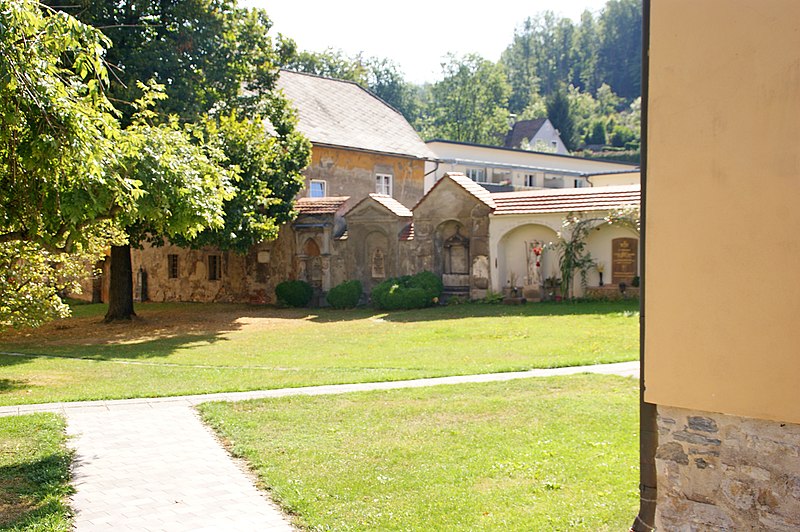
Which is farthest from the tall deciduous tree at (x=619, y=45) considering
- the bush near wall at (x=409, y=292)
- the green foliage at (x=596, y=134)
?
the bush near wall at (x=409, y=292)

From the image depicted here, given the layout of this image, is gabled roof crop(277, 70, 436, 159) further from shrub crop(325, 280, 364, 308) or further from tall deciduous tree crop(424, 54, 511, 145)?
tall deciduous tree crop(424, 54, 511, 145)

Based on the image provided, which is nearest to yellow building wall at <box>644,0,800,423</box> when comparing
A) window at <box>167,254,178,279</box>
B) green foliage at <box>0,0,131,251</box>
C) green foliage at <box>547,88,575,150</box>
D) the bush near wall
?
green foliage at <box>0,0,131,251</box>

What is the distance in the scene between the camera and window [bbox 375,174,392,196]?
35.8m

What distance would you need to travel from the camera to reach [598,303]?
23969 mm

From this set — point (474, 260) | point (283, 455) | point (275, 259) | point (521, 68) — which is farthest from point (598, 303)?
Result: point (521, 68)

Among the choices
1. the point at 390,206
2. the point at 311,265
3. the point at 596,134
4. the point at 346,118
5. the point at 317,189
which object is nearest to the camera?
the point at 390,206

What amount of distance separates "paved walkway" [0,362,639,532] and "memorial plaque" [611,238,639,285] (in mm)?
14923

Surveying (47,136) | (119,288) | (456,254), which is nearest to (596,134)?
(456,254)

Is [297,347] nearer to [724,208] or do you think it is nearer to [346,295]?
[346,295]

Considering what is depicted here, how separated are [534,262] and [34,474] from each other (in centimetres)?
1985

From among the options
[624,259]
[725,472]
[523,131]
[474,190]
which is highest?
[523,131]

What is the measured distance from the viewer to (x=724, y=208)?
204 inches

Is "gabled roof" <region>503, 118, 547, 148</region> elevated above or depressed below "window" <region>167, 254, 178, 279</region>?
above

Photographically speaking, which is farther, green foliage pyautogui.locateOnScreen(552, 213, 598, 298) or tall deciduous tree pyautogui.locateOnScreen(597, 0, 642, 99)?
tall deciduous tree pyautogui.locateOnScreen(597, 0, 642, 99)
